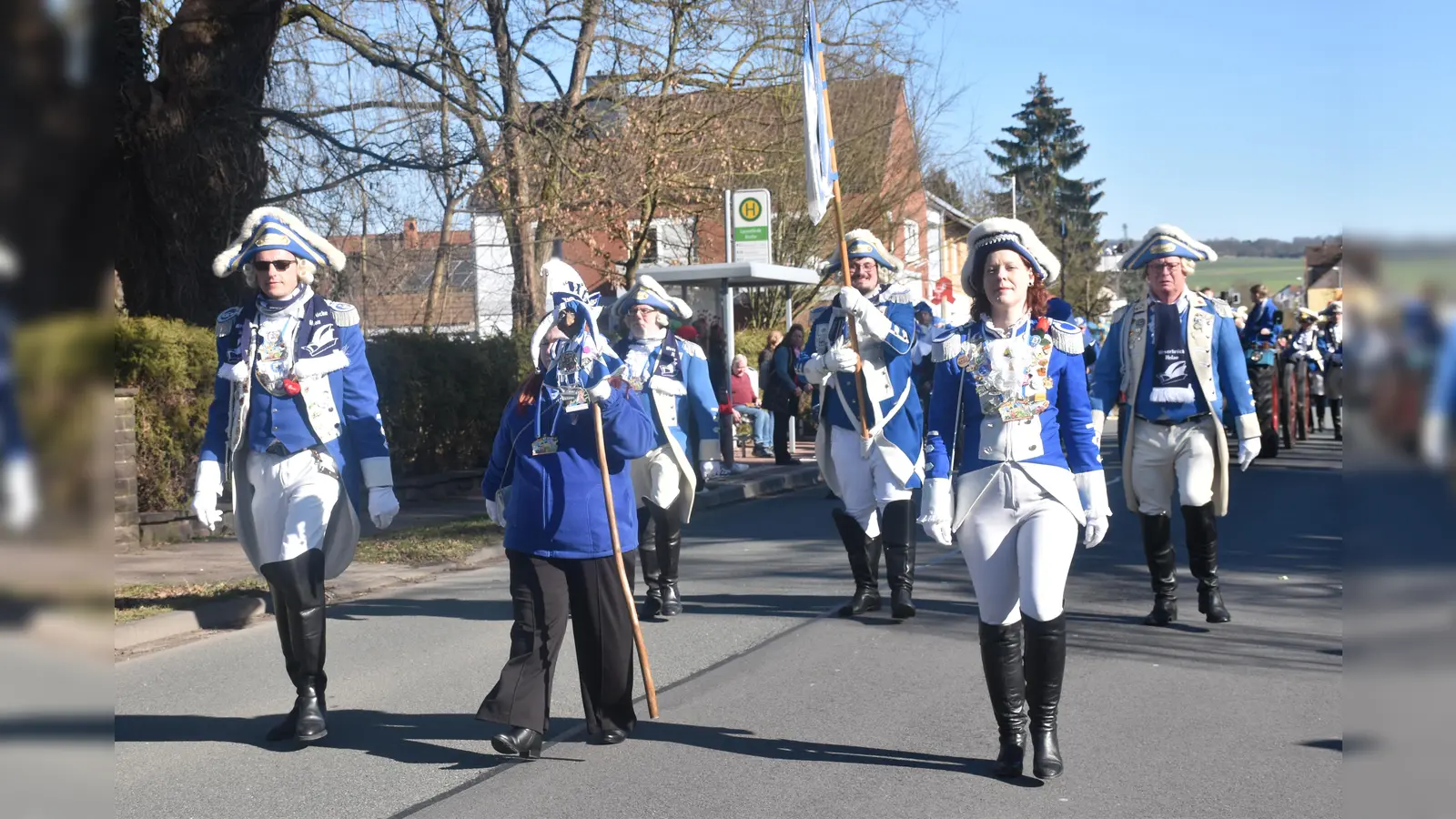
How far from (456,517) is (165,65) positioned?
530 cm

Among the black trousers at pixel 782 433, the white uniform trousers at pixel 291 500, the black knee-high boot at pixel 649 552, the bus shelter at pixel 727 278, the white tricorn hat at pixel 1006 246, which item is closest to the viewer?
the white tricorn hat at pixel 1006 246

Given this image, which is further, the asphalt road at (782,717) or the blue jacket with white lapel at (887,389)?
the blue jacket with white lapel at (887,389)

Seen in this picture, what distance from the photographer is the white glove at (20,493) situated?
126 centimetres

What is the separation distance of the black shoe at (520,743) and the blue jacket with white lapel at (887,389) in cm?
349

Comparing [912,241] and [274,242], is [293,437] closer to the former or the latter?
[274,242]

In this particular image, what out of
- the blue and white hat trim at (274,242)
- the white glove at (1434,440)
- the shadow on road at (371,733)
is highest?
the blue and white hat trim at (274,242)

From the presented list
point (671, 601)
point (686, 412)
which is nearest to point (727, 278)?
point (686, 412)

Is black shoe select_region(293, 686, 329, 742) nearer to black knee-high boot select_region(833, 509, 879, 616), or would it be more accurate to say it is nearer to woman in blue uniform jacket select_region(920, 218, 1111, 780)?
woman in blue uniform jacket select_region(920, 218, 1111, 780)

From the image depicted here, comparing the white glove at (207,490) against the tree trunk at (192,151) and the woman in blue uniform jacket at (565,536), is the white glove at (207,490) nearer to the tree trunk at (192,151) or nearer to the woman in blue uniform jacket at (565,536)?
the woman in blue uniform jacket at (565,536)

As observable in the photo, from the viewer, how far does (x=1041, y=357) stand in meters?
5.46

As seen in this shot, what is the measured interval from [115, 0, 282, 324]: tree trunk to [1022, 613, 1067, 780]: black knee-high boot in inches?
435

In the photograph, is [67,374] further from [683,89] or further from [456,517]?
[683,89]

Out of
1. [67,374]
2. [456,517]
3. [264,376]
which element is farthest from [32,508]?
[456,517]

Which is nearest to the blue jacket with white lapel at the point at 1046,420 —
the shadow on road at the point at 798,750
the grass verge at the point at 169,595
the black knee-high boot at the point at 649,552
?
the shadow on road at the point at 798,750
